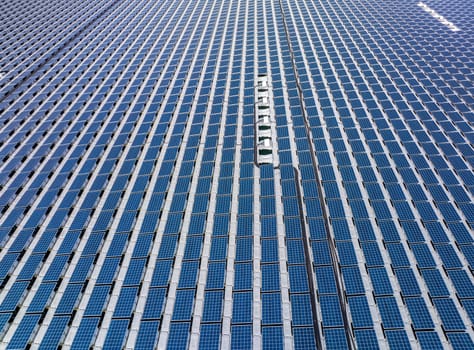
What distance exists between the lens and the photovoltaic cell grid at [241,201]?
72.8 feet

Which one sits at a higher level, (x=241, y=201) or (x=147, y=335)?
(x=241, y=201)

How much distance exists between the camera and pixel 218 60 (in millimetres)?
58562

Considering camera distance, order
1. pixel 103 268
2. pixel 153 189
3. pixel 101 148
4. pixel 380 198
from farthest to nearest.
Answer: pixel 101 148 < pixel 153 189 < pixel 380 198 < pixel 103 268

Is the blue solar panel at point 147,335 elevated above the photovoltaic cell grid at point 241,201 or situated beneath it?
situated beneath

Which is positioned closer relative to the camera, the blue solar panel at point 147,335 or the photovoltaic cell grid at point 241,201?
the blue solar panel at point 147,335

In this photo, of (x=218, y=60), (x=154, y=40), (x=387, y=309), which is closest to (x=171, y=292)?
(x=387, y=309)

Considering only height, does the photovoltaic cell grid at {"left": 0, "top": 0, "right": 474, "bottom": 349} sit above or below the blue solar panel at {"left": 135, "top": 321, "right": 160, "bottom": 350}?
above

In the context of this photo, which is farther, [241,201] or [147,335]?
[241,201]

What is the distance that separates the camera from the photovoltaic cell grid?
22.2 m

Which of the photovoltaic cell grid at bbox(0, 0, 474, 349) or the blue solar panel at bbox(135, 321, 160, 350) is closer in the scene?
the blue solar panel at bbox(135, 321, 160, 350)

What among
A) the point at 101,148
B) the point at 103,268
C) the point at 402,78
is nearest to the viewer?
the point at 103,268

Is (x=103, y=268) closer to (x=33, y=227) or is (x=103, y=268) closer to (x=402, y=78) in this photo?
(x=33, y=227)

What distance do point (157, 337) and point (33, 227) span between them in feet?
57.4

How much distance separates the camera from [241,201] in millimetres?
30656
